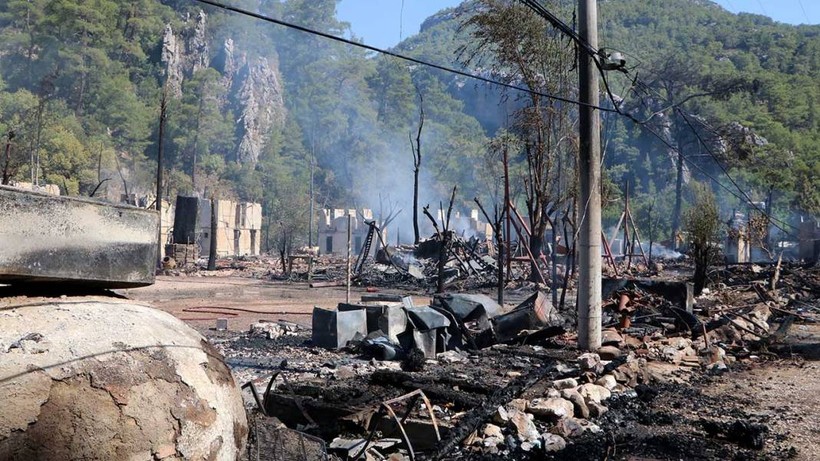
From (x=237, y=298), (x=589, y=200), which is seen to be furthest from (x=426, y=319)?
(x=237, y=298)

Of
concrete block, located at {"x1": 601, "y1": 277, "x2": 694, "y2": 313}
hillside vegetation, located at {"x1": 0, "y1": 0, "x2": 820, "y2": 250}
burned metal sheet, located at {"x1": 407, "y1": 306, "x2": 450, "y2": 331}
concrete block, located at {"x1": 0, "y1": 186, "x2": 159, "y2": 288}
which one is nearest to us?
concrete block, located at {"x1": 0, "y1": 186, "x2": 159, "y2": 288}

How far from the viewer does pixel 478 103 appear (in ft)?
421

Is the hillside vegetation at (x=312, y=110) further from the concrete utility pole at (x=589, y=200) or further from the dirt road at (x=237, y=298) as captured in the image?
the concrete utility pole at (x=589, y=200)

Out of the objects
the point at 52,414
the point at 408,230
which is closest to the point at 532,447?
the point at 52,414

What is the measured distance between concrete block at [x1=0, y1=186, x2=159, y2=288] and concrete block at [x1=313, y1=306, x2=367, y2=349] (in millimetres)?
7404

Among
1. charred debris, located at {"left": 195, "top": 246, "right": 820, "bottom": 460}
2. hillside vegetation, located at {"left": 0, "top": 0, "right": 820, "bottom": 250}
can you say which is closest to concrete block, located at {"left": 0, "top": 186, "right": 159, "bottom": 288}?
charred debris, located at {"left": 195, "top": 246, "right": 820, "bottom": 460}

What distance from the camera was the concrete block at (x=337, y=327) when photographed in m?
11.6

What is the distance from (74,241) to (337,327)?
796 centimetres

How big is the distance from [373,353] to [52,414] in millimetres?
7694

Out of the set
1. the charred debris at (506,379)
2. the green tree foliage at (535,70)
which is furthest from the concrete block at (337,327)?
the green tree foliage at (535,70)

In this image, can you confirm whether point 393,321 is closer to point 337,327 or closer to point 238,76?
point 337,327

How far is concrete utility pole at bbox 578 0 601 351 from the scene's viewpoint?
11.4 metres

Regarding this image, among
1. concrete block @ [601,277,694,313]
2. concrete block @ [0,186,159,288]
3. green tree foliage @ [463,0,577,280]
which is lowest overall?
concrete block @ [601,277,694,313]

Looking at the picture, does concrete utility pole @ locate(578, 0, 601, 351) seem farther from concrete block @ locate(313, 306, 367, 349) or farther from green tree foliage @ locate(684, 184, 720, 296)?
green tree foliage @ locate(684, 184, 720, 296)
